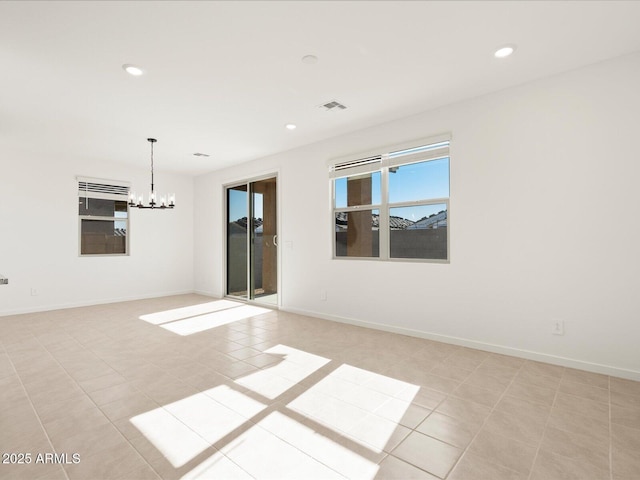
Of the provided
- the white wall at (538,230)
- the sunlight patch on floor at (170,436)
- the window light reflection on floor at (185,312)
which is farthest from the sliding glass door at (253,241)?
the sunlight patch on floor at (170,436)

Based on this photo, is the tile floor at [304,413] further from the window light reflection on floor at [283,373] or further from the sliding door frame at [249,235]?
the sliding door frame at [249,235]

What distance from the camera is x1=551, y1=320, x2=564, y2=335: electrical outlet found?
9.93ft

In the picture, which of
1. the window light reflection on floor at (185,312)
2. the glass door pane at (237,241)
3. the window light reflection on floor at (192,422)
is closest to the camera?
the window light reflection on floor at (192,422)

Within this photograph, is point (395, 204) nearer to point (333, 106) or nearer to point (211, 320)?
point (333, 106)

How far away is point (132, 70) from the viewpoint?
2.94 m

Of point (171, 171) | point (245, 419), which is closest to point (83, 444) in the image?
point (245, 419)

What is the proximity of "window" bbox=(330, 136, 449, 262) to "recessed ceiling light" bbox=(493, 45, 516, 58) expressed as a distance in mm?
1049

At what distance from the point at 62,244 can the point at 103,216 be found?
0.85 m

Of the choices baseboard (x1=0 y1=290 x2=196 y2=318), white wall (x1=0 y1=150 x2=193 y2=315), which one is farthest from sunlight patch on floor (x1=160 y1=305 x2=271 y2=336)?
white wall (x1=0 y1=150 x2=193 y2=315)

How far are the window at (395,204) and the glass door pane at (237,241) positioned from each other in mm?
2314

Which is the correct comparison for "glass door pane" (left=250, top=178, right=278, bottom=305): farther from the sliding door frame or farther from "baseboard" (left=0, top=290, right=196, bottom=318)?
"baseboard" (left=0, top=290, right=196, bottom=318)

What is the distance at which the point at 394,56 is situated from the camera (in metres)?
2.76

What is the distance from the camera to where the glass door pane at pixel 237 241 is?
255 inches

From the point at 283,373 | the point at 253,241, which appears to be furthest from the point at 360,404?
the point at 253,241
